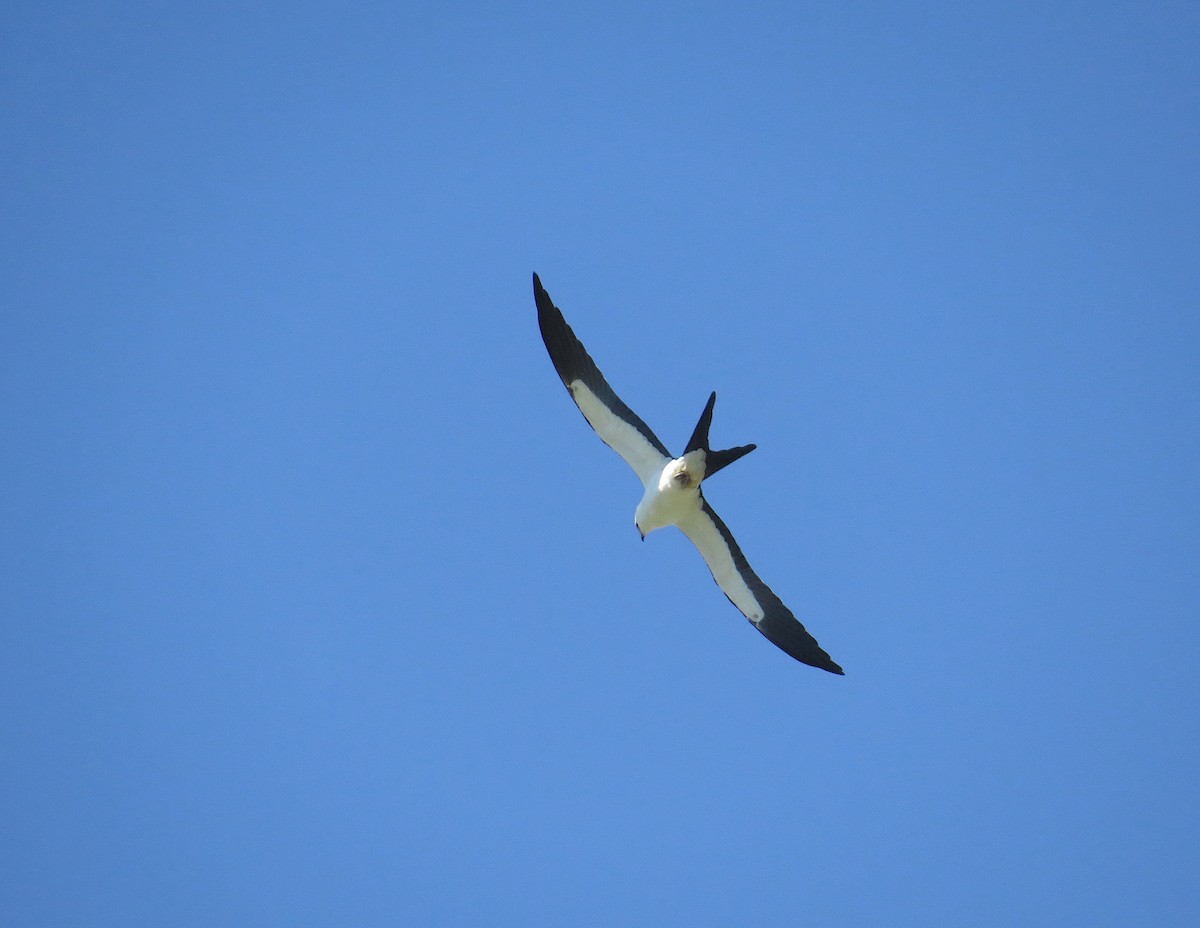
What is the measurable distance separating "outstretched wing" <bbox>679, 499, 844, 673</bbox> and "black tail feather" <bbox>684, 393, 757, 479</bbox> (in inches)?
27.7

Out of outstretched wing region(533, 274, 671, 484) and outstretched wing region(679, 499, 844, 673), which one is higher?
outstretched wing region(533, 274, 671, 484)

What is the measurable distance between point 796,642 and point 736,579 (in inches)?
40.4

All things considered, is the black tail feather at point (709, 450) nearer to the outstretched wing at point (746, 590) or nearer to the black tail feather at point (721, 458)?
the black tail feather at point (721, 458)

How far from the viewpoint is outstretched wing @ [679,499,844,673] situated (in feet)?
35.1

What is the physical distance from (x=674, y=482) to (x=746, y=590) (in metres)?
2.02

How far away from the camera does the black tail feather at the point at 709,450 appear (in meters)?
9.44

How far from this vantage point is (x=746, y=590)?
36.7ft

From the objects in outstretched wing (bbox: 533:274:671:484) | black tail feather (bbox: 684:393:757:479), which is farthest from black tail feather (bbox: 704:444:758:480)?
outstretched wing (bbox: 533:274:671:484)

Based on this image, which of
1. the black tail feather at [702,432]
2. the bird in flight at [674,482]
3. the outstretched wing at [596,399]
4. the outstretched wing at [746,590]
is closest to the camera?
the black tail feather at [702,432]

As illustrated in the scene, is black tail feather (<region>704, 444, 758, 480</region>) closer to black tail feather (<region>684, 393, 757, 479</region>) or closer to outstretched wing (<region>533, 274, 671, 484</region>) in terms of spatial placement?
black tail feather (<region>684, 393, 757, 479</region>)

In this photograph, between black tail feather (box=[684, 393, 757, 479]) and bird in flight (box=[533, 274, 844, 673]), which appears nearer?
black tail feather (box=[684, 393, 757, 479])

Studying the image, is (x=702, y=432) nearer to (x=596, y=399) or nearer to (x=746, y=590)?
(x=596, y=399)

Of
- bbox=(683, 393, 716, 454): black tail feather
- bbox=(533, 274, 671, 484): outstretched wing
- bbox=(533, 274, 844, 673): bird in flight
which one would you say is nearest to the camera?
bbox=(683, 393, 716, 454): black tail feather

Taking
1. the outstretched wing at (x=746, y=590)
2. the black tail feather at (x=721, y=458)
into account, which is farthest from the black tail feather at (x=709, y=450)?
the outstretched wing at (x=746, y=590)
